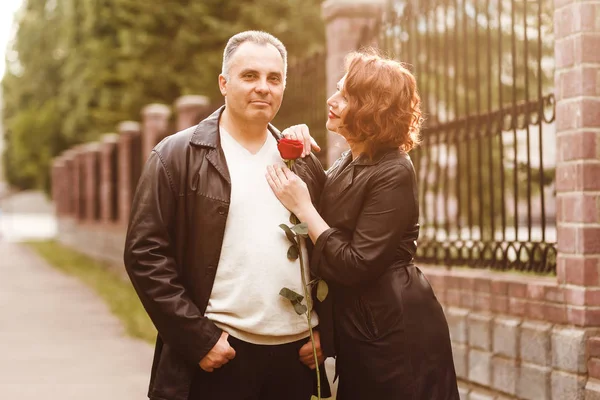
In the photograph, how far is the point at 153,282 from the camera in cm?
329

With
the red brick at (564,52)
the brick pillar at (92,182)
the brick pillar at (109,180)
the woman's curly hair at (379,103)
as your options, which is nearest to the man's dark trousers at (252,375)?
the woman's curly hair at (379,103)

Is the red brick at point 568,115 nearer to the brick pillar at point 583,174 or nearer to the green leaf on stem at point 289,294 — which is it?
the brick pillar at point 583,174

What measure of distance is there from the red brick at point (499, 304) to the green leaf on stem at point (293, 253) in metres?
2.51

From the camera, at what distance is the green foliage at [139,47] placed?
21703mm

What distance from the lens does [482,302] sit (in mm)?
5879

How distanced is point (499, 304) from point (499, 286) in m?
0.10

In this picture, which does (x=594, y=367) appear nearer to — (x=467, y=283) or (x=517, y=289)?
(x=517, y=289)

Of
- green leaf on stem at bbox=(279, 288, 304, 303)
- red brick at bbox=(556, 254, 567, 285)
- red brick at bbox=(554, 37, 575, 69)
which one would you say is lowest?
red brick at bbox=(556, 254, 567, 285)

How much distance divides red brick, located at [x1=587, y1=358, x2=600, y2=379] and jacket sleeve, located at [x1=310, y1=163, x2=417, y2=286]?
6.11ft

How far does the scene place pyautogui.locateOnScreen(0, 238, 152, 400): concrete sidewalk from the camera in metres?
7.19

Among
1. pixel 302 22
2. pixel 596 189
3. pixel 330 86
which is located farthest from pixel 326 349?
pixel 302 22

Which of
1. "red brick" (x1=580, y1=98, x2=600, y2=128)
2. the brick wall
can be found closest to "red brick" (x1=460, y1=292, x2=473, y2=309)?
"red brick" (x1=580, y1=98, x2=600, y2=128)

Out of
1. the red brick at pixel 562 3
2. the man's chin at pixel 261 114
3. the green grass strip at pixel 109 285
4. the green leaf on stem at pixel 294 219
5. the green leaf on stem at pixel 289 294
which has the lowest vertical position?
the green grass strip at pixel 109 285

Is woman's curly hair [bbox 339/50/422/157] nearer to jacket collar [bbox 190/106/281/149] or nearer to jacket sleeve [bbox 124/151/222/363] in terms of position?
jacket collar [bbox 190/106/281/149]
